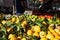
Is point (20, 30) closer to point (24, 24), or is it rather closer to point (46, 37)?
point (24, 24)

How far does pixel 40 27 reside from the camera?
72.8 inches

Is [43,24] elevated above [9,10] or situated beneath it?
elevated above

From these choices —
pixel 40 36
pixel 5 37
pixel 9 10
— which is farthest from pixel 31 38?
pixel 9 10

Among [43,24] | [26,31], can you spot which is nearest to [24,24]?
[26,31]

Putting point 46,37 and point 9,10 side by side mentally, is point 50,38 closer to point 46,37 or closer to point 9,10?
point 46,37

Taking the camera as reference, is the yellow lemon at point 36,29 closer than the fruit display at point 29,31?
No

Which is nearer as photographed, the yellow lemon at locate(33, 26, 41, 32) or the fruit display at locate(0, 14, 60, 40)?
the fruit display at locate(0, 14, 60, 40)

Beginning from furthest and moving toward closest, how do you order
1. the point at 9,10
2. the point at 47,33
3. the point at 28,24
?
Answer: the point at 9,10 < the point at 28,24 < the point at 47,33

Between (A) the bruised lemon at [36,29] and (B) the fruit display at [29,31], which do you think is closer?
(B) the fruit display at [29,31]

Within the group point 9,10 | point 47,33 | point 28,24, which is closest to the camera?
point 47,33

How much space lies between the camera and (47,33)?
70.2 inches

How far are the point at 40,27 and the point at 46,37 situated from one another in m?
0.17

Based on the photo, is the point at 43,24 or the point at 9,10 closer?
the point at 43,24

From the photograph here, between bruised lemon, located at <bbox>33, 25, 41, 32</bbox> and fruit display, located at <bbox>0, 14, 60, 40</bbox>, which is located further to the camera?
bruised lemon, located at <bbox>33, 25, 41, 32</bbox>
